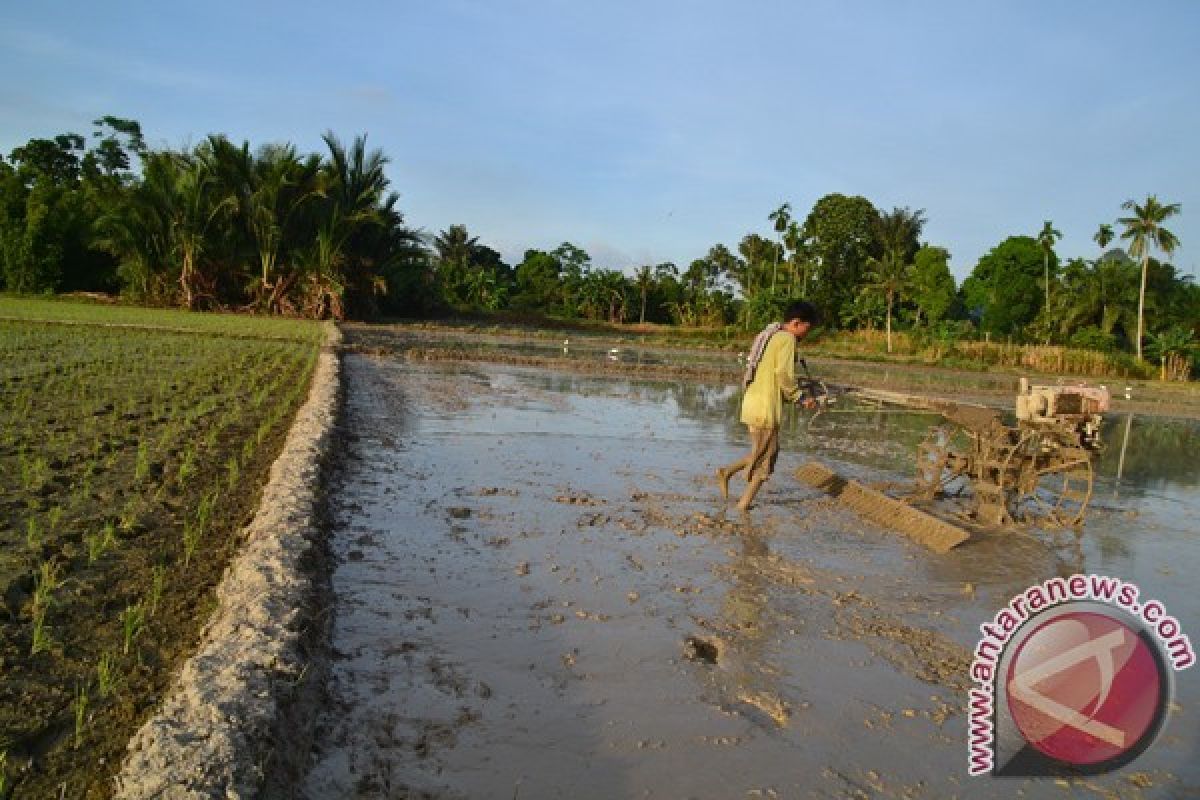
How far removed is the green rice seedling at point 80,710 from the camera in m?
2.42

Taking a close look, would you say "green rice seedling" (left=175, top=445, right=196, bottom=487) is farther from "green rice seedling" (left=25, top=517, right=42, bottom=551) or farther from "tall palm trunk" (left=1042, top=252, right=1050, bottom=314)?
"tall palm trunk" (left=1042, top=252, right=1050, bottom=314)

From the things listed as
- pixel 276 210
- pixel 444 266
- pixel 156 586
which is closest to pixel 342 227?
pixel 276 210

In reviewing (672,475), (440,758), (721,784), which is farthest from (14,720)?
(672,475)

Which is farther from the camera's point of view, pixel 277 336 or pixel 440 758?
pixel 277 336

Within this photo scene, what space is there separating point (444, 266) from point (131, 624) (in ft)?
167

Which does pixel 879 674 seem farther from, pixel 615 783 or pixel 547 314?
pixel 547 314

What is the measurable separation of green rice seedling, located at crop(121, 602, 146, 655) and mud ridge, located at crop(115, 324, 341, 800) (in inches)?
9.5

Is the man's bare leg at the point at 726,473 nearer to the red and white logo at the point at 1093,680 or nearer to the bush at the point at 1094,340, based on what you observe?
the red and white logo at the point at 1093,680

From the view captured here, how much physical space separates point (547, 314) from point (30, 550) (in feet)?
156

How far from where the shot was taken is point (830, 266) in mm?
51031

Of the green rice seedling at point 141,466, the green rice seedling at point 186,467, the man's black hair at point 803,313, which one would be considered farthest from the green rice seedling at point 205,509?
the man's black hair at point 803,313

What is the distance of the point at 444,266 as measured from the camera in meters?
52.3

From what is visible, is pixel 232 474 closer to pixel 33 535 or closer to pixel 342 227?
pixel 33 535

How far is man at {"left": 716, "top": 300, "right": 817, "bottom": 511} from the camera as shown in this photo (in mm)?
5930
